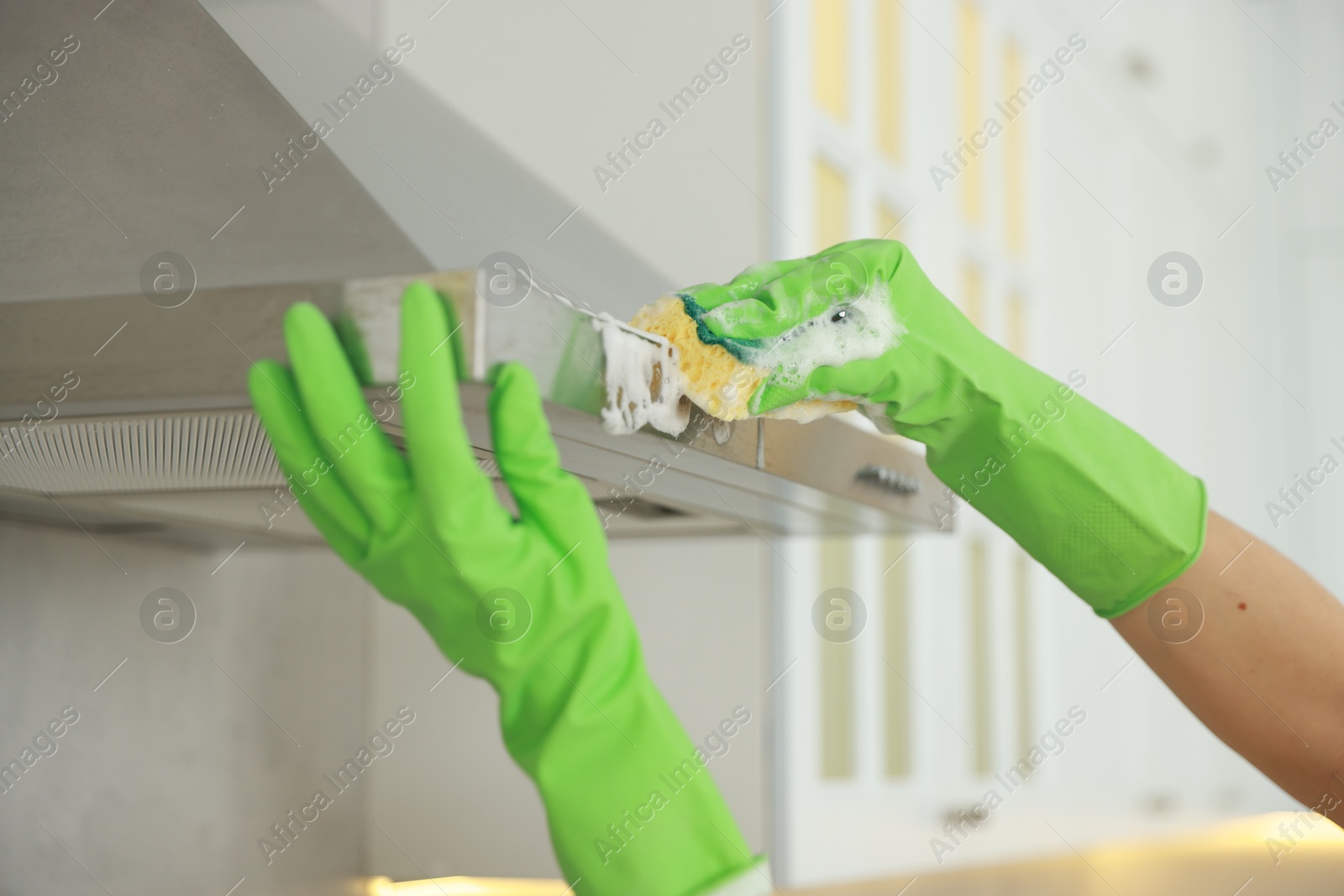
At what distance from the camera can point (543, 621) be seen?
17.2 inches

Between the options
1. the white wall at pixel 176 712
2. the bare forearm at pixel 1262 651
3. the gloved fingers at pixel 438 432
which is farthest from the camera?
the white wall at pixel 176 712

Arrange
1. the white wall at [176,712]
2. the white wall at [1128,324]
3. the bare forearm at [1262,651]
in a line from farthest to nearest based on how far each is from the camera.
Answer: the white wall at [1128,324] < the white wall at [176,712] < the bare forearm at [1262,651]

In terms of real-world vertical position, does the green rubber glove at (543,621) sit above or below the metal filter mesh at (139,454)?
below

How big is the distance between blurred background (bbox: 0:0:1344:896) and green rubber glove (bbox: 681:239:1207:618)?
0.40ft

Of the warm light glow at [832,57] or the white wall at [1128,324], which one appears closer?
the warm light glow at [832,57]

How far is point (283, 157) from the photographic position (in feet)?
1.55

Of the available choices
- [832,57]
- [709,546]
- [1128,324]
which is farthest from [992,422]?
[1128,324]

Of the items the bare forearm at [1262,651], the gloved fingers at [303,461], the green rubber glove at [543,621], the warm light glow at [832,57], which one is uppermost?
the warm light glow at [832,57]

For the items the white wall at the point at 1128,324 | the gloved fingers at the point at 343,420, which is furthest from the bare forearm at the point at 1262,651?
the white wall at the point at 1128,324

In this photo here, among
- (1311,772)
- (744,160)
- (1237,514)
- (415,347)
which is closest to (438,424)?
(415,347)

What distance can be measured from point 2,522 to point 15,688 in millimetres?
120

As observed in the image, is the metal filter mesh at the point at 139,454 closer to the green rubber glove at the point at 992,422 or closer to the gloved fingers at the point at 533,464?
the gloved fingers at the point at 533,464

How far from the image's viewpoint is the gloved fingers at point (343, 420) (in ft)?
1.26

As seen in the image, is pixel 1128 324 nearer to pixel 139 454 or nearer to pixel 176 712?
pixel 176 712
